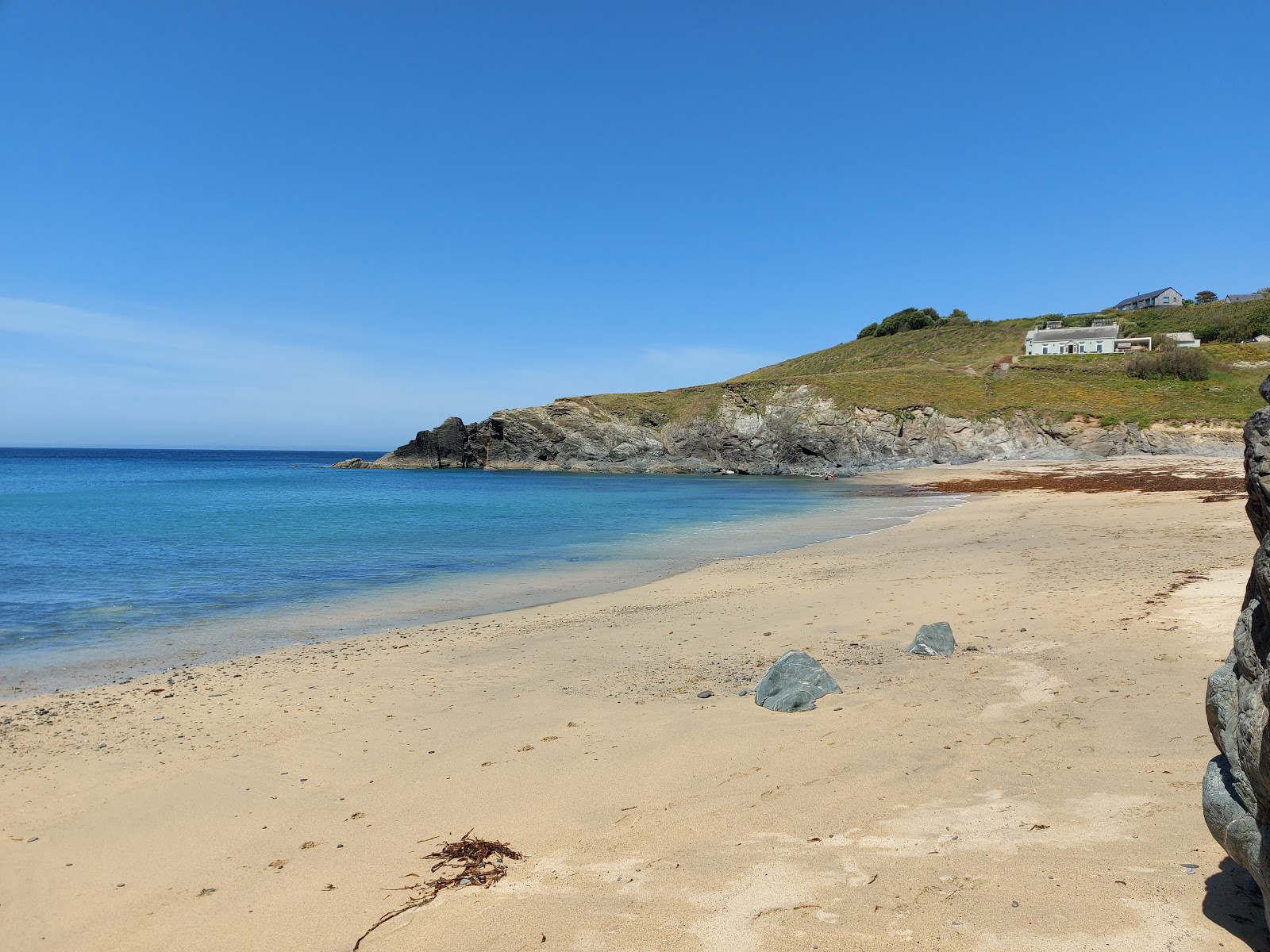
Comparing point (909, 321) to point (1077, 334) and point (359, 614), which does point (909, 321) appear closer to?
point (1077, 334)

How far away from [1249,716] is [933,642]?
5.85m

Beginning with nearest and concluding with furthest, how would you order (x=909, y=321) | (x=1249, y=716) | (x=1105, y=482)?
(x=1249, y=716)
(x=1105, y=482)
(x=909, y=321)

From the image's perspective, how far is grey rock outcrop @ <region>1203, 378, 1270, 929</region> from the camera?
2.71 m

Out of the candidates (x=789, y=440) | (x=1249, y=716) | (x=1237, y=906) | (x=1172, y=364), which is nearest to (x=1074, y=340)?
(x=1172, y=364)

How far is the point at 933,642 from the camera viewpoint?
332 inches

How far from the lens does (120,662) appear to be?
10.0 meters

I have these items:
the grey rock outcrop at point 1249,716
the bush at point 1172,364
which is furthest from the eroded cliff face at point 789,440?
the grey rock outcrop at point 1249,716

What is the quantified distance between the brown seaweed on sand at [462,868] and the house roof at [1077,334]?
9690 cm

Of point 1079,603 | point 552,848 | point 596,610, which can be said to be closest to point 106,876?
point 552,848

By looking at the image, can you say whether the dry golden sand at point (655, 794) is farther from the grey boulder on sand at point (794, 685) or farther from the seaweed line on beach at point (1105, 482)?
the seaweed line on beach at point (1105, 482)

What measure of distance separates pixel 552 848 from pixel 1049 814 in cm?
Answer: 293

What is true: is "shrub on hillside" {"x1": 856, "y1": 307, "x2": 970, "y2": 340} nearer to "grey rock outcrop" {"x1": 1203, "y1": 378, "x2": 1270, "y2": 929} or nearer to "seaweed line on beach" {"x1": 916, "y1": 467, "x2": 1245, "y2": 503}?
"seaweed line on beach" {"x1": 916, "y1": 467, "x2": 1245, "y2": 503}

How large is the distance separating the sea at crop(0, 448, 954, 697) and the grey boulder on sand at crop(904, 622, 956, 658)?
24.5ft

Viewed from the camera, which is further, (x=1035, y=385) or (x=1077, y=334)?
(x=1077, y=334)
